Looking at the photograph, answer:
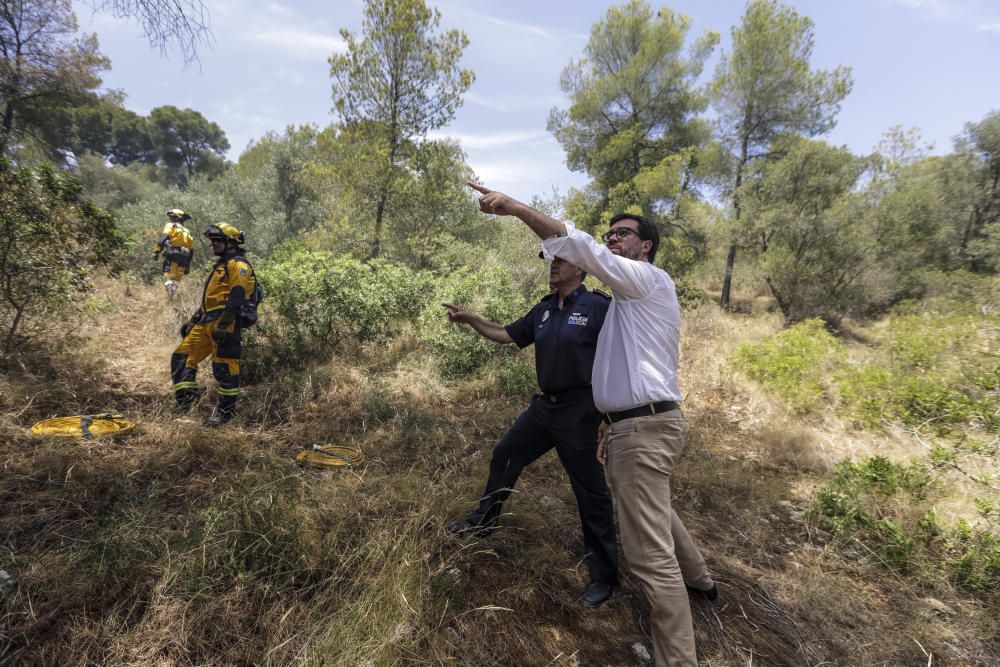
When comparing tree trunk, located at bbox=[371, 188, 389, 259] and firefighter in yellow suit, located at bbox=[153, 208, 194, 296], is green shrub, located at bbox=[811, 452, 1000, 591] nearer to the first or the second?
firefighter in yellow suit, located at bbox=[153, 208, 194, 296]

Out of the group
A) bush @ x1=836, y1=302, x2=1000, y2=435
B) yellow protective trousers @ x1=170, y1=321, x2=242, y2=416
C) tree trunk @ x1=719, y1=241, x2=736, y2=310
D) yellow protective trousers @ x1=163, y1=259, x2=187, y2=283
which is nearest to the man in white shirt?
yellow protective trousers @ x1=170, y1=321, x2=242, y2=416

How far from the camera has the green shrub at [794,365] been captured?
17.6ft

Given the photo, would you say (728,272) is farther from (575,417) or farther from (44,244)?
(44,244)

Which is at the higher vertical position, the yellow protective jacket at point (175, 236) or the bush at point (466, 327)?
the yellow protective jacket at point (175, 236)


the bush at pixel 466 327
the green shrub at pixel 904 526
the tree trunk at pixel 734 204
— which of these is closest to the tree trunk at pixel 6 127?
the bush at pixel 466 327

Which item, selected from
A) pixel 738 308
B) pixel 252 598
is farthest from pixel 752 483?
pixel 738 308

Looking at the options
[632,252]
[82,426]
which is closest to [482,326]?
[632,252]

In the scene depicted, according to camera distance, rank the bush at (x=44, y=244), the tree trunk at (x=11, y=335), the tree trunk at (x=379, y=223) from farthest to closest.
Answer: the tree trunk at (x=379, y=223), the tree trunk at (x=11, y=335), the bush at (x=44, y=244)

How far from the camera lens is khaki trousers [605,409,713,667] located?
1700 mm

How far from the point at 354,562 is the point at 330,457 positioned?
1351mm

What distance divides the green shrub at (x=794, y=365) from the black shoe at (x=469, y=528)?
4.76m

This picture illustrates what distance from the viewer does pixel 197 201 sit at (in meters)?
12.6

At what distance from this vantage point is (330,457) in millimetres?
3250

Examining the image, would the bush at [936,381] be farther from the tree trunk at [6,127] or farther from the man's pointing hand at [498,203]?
the tree trunk at [6,127]
